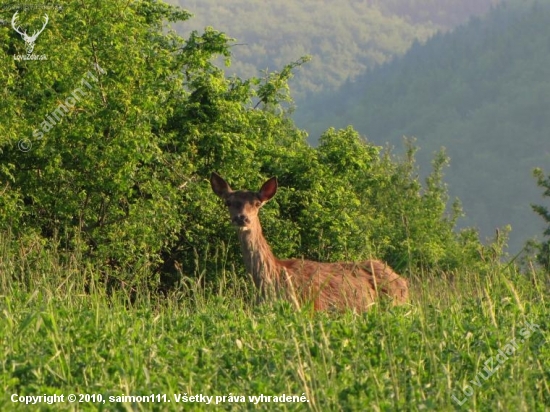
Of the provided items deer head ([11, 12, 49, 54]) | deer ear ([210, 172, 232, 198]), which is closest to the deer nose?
deer ear ([210, 172, 232, 198])

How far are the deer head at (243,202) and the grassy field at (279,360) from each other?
163 inches

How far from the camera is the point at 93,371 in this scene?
19.6ft

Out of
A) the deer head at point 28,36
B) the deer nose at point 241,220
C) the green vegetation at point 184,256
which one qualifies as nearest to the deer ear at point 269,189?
the deer nose at point 241,220

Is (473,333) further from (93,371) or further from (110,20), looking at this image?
(110,20)

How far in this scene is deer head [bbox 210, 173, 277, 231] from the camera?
11.8 m

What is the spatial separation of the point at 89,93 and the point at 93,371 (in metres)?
14.0

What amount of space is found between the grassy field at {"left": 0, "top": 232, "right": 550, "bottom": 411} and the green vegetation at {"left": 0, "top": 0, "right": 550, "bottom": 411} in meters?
0.02

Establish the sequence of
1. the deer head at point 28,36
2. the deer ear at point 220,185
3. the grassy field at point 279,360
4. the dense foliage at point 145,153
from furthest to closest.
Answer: the deer head at point 28,36 < the dense foliage at point 145,153 < the deer ear at point 220,185 < the grassy field at point 279,360

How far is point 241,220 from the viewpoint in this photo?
11.7 meters

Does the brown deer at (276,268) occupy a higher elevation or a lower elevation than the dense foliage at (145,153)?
lower

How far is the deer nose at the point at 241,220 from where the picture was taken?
11.7 meters

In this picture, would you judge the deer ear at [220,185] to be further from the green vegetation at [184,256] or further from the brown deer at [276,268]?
the green vegetation at [184,256]

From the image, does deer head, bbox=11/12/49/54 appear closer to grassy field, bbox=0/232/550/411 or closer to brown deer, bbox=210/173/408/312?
brown deer, bbox=210/173/408/312

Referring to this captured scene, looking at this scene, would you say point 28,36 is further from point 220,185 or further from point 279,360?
point 279,360
